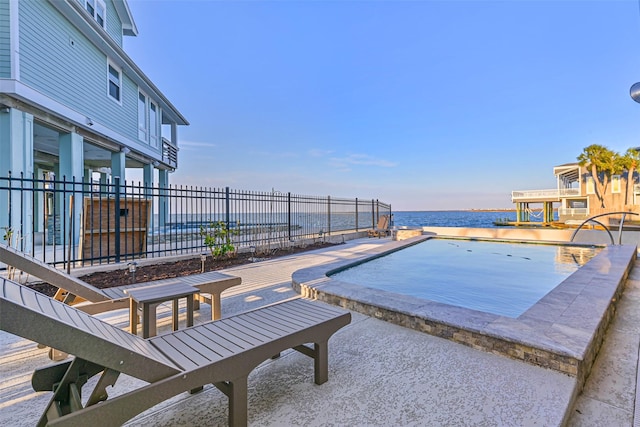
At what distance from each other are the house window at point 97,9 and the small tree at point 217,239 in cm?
786

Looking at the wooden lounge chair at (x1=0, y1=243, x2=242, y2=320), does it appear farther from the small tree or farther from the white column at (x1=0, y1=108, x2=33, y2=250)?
the white column at (x1=0, y1=108, x2=33, y2=250)

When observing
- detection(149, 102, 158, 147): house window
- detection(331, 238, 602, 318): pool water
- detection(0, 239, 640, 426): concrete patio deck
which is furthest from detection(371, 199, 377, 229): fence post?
detection(0, 239, 640, 426): concrete patio deck

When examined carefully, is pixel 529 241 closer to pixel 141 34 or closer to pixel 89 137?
pixel 89 137

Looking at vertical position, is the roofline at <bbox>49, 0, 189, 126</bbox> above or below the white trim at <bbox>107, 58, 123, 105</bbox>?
above

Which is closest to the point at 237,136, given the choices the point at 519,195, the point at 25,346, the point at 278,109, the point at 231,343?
the point at 278,109

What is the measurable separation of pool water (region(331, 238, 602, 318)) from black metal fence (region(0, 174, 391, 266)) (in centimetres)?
344

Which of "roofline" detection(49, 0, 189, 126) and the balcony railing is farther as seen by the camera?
the balcony railing

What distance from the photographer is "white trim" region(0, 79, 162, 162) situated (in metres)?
5.76

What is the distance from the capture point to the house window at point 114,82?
29.8 ft

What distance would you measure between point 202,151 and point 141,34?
5.83 meters

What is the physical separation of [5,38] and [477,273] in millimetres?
11057

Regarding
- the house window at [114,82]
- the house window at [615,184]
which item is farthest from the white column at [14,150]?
the house window at [615,184]

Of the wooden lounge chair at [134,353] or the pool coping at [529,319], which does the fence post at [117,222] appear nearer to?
the pool coping at [529,319]

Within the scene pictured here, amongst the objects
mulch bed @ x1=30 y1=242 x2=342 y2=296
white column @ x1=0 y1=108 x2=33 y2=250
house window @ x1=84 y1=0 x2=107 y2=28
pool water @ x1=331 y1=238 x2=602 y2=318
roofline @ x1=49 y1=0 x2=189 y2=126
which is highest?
house window @ x1=84 y1=0 x2=107 y2=28
